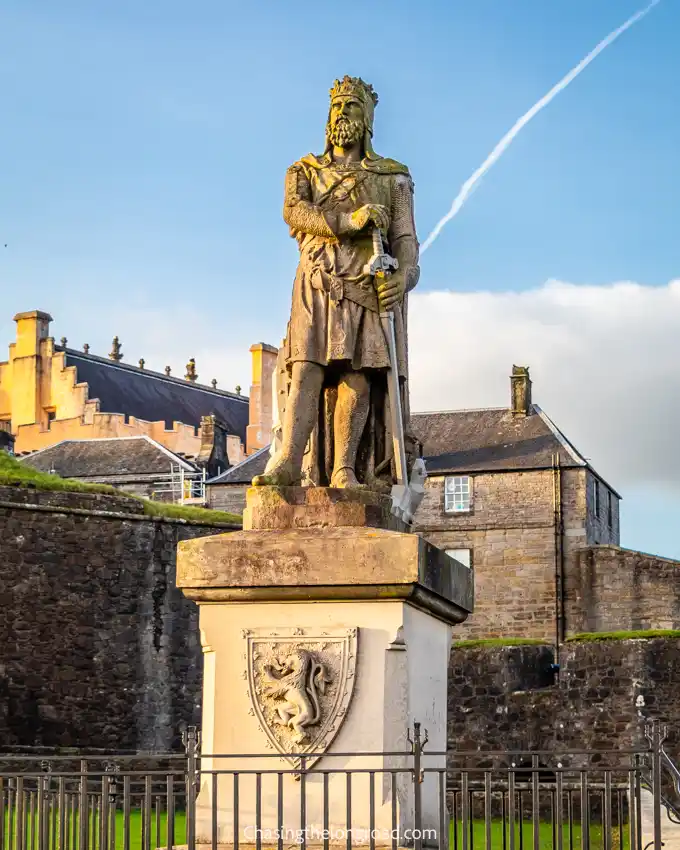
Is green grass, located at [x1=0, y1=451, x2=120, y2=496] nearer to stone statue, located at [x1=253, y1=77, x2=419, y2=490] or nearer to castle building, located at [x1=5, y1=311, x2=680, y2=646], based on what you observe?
castle building, located at [x1=5, y1=311, x2=680, y2=646]

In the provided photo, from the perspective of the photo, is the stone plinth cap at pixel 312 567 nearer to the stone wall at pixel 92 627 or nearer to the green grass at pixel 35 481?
the stone wall at pixel 92 627

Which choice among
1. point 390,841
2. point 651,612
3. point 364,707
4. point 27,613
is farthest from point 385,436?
point 651,612

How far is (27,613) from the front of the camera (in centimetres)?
3219

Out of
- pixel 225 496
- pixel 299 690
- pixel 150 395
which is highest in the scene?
pixel 150 395

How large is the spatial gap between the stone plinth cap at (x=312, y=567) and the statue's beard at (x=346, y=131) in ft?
6.08

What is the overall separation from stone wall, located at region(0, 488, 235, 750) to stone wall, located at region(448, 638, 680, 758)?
5.68 meters

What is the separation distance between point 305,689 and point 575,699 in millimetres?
28154

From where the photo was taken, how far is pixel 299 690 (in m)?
7.08

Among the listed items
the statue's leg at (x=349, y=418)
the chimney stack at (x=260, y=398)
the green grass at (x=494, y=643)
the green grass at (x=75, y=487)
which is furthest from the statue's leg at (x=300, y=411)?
the chimney stack at (x=260, y=398)

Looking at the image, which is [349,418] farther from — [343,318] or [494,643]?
[494,643]

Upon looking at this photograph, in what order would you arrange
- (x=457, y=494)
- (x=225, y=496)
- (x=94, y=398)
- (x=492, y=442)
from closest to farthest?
(x=457, y=494)
(x=492, y=442)
(x=225, y=496)
(x=94, y=398)

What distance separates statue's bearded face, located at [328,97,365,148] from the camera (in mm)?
7930

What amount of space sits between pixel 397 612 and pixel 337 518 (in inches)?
19.3

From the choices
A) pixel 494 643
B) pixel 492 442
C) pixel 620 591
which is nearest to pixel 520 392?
pixel 492 442
